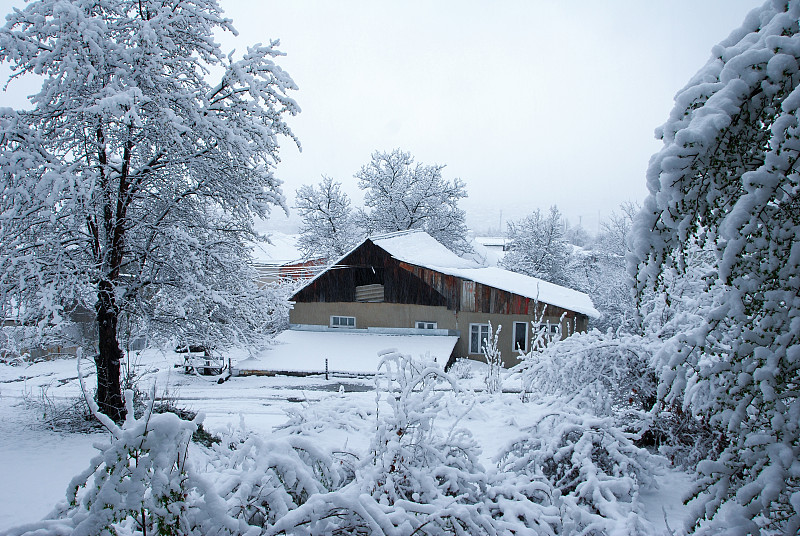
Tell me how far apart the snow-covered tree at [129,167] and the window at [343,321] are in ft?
42.5

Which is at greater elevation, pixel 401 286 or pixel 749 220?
pixel 749 220

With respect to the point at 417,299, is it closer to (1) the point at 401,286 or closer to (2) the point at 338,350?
(1) the point at 401,286

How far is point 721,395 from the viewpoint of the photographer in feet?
7.20

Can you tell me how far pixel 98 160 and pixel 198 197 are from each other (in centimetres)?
166

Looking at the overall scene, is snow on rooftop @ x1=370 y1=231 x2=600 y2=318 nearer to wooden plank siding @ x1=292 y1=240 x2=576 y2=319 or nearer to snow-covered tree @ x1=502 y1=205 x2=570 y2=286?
wooden plank siding @ x1=292 y1=240 x2=576 y2=319

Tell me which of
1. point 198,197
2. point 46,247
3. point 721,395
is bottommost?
point 721,395

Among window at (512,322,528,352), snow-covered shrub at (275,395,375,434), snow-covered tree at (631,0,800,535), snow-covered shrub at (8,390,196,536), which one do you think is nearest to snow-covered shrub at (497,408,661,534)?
snow-covered shrub at (275,395,375,434)

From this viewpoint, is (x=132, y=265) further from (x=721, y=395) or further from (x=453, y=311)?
(x=453, y=311)

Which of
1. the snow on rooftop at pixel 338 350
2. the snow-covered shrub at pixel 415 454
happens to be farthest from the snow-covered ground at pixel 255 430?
the snow on rooftop at pixel 338 350

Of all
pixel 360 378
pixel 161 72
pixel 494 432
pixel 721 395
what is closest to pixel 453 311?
pixel 360 378

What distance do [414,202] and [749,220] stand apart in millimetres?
31097

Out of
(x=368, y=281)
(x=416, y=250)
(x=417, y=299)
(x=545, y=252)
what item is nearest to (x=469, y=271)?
(x=416, y=250)

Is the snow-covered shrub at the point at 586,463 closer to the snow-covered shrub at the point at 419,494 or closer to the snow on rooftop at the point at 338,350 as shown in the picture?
the snow-covered shrub at the point at 419,494

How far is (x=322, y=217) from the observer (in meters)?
32.0
